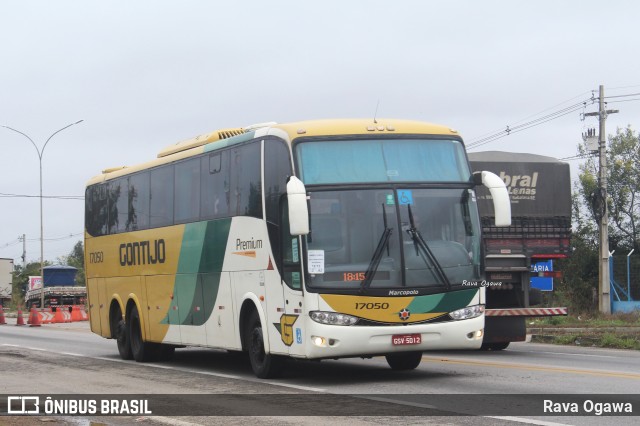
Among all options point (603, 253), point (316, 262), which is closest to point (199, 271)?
point (316, 262)

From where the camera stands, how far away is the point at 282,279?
47.2 feet

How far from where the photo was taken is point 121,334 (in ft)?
70.8

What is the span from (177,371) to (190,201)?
2.91 meters

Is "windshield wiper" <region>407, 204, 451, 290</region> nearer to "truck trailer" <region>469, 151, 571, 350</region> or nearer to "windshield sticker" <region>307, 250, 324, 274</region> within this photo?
"windshield sticker" <region>307, 250, 324, 274</region>

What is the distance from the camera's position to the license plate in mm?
13648

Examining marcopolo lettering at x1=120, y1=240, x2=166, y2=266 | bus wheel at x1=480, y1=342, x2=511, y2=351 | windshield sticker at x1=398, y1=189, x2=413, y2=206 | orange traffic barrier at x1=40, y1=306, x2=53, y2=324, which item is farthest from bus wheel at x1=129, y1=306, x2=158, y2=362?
orange traffic barrier at x1=40, y1=306, x2=53, y2=324

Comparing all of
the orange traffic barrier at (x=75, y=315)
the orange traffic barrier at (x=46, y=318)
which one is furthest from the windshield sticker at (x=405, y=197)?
the orange traffic barrier at (x=75, y=315)

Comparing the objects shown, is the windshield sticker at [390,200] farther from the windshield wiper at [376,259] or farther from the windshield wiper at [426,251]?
the windshield wiper at [426,251]

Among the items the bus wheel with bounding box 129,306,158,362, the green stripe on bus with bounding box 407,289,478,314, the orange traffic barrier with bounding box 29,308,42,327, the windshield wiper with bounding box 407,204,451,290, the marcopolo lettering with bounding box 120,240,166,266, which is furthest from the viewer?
the orange traffic barrier with bounding box 29,308,42,327

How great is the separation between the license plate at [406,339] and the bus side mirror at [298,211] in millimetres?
1847

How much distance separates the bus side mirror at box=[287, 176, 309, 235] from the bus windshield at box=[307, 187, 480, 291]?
53 cm

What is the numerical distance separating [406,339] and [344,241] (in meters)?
1.52

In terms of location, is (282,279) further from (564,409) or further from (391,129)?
(564,409)

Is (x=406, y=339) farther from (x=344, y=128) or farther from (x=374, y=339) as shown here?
(x=344, y=128)
